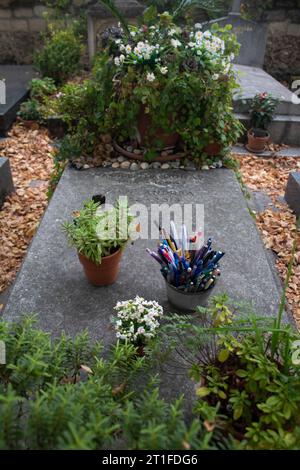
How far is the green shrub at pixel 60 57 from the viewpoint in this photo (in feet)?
18.3

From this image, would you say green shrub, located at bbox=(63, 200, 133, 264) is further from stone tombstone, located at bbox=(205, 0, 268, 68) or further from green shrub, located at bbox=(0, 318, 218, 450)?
stone tombstone, located at bbox=(205, 0, 268, 68)

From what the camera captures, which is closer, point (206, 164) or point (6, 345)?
point (6, 345)

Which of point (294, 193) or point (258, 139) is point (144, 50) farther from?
point (258, 139)

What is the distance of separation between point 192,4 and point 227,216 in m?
2.31

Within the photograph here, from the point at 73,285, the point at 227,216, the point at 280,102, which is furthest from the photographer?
the point at 280,102

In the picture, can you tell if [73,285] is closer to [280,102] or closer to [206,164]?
[206,164]

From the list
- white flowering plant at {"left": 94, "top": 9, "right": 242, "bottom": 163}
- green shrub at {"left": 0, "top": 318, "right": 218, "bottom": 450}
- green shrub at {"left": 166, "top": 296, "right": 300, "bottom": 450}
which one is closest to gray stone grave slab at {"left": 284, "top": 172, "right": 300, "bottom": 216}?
white flowering plant at {"left": 94, "top": 9, "right": 242, "bottom": 163}

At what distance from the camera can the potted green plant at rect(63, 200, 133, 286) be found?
174 centimetres

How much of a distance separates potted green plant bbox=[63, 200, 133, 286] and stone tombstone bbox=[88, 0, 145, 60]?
16.7ft

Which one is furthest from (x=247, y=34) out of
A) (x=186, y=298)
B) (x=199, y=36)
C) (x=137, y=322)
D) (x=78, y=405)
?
(x=78, y=405)

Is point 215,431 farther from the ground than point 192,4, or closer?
closer

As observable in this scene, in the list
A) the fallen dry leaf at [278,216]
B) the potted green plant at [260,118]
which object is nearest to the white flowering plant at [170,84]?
the fallen dry leaf at [278,216]

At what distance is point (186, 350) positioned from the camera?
1.59 meters
